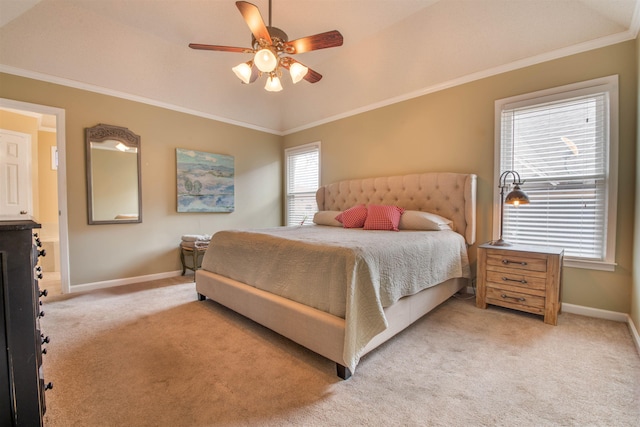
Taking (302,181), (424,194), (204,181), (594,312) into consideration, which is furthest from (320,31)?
(594,312)

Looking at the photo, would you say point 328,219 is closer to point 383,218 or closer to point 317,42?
point 383,218

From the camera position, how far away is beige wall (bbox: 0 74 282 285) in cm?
329

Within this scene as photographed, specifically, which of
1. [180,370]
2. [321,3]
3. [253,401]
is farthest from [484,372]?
[321,3]

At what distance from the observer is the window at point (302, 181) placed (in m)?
5.08

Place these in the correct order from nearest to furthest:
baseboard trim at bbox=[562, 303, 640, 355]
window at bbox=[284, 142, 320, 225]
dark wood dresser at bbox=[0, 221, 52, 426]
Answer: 1. dark wood dresser at bbox=[0, 221, 52, 426]
2. baseboard trim at bbox=[562, 303, 640, 355]
3. window at bbox=[284, 142, 320, 225]

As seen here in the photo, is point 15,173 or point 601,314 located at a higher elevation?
point 15,173

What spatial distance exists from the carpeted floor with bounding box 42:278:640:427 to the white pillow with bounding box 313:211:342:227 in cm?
178

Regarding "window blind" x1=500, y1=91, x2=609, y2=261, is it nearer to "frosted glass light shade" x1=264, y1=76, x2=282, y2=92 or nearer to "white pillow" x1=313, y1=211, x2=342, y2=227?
"white pillow" x1=313, y1=211, x2=342, y2=227

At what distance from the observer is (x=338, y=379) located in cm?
164

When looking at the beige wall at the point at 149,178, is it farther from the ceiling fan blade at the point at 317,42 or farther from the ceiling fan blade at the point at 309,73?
the ceiling fan blade at the point at 317,42

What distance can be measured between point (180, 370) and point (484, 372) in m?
Answer: 1.92

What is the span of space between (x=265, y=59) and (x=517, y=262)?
2783 millimetres

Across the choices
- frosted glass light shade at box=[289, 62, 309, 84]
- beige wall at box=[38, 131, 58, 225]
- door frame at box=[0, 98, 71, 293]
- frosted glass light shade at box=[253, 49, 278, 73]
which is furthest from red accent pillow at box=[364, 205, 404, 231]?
beige wall at box=[38, 131, 58, 225]

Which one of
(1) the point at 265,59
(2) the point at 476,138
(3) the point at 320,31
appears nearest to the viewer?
(1) the point at 265,59
